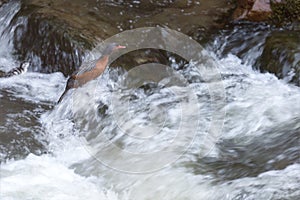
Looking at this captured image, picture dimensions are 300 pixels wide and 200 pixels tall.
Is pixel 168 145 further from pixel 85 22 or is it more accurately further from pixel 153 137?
pixel 85 22

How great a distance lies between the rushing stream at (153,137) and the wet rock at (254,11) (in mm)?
374

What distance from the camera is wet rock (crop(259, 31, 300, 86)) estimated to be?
18.8 feet

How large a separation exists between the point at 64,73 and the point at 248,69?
203 centimetres

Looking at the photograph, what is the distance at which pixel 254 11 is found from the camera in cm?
672

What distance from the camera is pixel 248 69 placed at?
618cm

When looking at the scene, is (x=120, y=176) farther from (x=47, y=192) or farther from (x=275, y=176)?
(x=275, y=176)

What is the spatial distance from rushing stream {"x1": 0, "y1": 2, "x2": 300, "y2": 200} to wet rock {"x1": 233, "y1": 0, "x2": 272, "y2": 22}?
1.23 feet

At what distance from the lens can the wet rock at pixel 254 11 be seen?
6.68 metres

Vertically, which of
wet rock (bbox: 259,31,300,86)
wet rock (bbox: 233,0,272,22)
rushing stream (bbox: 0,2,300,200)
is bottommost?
rushing stream (bbox: 0,2,300,200)

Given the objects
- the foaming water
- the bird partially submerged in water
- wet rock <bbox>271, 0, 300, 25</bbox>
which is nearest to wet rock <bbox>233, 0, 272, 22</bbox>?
wet rock <bbox>271, 0, 300, 25</bbox>

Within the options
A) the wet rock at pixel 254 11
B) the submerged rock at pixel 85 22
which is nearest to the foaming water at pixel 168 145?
the submerged rock at pixel 85 22

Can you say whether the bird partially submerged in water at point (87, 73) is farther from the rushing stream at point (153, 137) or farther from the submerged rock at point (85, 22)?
the submerged rock at point (85, 22)

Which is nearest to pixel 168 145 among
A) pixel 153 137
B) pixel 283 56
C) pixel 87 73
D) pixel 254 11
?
pixel 153 137

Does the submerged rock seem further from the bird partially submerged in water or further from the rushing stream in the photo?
the bird partially submerged in water
